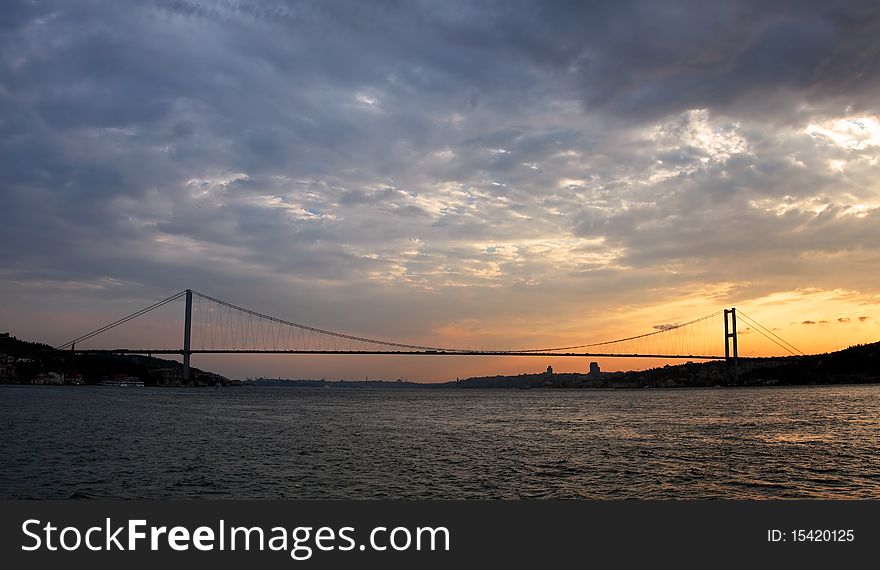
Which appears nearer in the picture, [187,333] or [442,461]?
[442,461]

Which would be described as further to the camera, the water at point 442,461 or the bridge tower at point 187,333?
the bridge tower at point 187,333

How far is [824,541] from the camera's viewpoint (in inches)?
430

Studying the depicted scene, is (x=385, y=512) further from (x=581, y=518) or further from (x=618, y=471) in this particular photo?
(x=618, y=471)

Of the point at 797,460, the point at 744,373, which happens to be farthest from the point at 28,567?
the point at 744,373

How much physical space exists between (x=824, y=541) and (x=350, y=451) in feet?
70.4

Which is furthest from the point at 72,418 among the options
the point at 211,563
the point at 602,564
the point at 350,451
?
the point at 602,564

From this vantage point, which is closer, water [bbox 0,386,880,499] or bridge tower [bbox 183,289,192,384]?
water [bbox 0,386,880,499]

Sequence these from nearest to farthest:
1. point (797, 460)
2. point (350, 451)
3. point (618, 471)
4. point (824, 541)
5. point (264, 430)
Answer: point (824, 541)
point (618, 471)
point (797, 460)
point (350, 451)
point (264, 430)

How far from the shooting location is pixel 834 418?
158ft

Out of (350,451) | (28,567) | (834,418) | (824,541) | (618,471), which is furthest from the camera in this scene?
(834,418)

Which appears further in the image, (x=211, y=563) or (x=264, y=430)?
(x=264, y=430)

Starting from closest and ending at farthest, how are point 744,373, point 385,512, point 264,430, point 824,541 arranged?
point 824,541
point 385,512
point 264,430
point 744,373

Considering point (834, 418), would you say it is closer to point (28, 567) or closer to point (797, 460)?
point (797, 460)

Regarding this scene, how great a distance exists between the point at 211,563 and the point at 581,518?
299 inches
